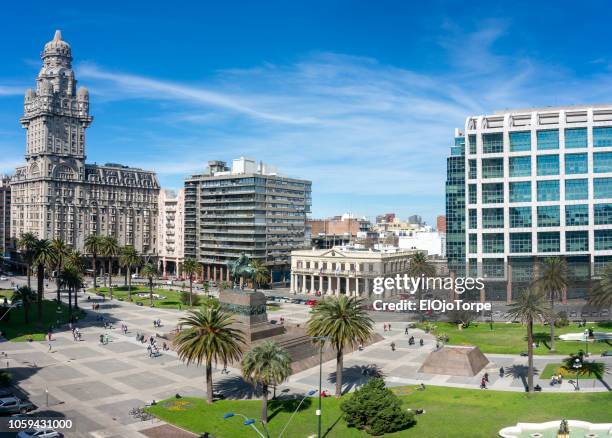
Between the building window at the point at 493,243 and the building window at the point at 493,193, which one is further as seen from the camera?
the building window at the point at 493,193

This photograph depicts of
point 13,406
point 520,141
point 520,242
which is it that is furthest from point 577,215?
point 13,406

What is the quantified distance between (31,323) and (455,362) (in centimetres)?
7631

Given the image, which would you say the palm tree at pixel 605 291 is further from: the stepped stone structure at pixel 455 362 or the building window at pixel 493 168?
the building window at pixel 493 168

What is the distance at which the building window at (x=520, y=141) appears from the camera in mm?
119062

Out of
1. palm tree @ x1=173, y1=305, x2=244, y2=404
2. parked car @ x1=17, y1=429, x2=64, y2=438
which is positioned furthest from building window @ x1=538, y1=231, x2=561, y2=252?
parked car @ x1=17, y1=429, x2=64, y2=438

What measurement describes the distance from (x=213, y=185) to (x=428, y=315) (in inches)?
3713

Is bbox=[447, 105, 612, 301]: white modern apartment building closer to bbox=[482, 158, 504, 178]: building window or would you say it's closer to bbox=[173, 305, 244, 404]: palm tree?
bbox=[482, 158, 504, 178]: building window

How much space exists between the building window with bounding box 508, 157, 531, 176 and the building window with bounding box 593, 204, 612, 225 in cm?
1594

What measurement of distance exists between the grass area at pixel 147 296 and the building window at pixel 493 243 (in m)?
68.4

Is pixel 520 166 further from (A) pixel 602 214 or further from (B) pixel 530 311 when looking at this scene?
(B) pixel 530 311

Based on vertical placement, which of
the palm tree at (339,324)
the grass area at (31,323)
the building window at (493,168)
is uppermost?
the building window at (493,168)

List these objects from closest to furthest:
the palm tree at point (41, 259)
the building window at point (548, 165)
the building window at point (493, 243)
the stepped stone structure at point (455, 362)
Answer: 1. the stepped stone structure at point (455, 362)
2. the palm tree at point (41, 259)
3. the building window at point (548, 165)
4. the building window at point (493, 243)

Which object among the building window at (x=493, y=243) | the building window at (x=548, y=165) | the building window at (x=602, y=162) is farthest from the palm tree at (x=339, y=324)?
the building window at (x=602, y=162)

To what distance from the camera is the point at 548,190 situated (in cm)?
11781
